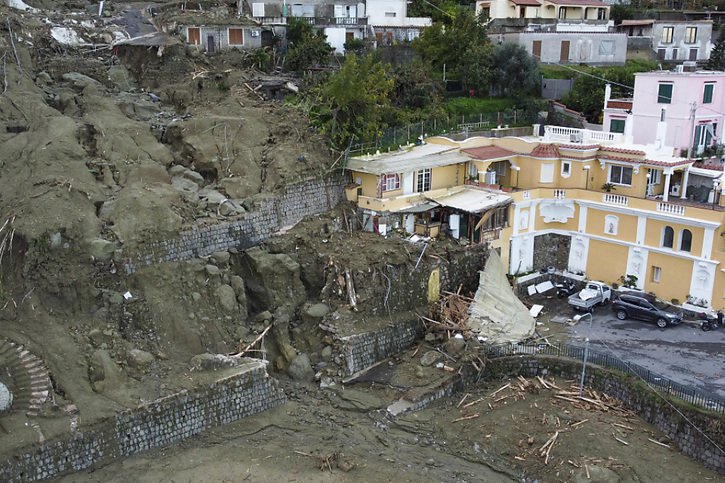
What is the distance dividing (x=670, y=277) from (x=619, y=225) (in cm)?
352

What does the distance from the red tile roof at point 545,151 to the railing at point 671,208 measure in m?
6.03

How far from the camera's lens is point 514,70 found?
45.7 m

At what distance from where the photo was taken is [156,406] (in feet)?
76.3

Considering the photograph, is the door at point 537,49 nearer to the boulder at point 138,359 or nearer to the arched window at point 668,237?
the arched window at point 668,237

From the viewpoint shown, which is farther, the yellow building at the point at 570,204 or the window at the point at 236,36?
Result: the window at the point at 236,36

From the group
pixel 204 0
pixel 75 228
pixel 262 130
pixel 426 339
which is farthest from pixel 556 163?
pixel 204 0

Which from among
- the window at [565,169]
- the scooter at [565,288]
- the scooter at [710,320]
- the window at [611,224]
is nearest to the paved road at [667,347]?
the scooter at [710,320]

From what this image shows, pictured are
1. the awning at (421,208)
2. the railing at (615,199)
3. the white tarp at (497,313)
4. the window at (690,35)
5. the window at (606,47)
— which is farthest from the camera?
the window at (690,35)

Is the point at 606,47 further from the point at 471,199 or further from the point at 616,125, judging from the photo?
the point at 471,199

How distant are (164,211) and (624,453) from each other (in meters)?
19.6

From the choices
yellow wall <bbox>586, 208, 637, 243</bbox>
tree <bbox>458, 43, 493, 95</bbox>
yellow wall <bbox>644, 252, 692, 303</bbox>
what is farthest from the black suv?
tree <bbox>458, 43, 493, 95</bbox>

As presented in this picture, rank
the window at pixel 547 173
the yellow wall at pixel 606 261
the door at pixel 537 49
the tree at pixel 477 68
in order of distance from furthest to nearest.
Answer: the door at pixel 537 49 → the tree at pixel 477 68 → the window at pixel 547 173 → the yellow wall at pixel 606 261

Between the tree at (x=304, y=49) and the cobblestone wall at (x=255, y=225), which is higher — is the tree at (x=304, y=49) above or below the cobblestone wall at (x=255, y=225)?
above

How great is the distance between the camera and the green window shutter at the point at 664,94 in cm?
3866
